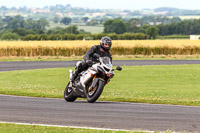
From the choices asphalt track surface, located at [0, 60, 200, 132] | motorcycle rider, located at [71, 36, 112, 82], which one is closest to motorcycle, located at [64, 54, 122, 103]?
motorcycle rider, located at [71, 36, 112, 82]

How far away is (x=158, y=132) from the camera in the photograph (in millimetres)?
10328

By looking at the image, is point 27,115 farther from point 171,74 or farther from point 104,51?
point 171,74

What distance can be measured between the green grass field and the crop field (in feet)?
77.4

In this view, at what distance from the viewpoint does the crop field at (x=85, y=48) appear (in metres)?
54.5

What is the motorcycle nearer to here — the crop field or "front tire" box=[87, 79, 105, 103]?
"front tire" box=[87, 79, 105, 103]

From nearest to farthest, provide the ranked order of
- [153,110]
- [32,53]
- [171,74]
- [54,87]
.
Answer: [153,110], [54,87], [171,74], [32,53]

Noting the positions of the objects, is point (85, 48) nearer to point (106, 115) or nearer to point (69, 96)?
point (69, 96)

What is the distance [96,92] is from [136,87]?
27.6 ft

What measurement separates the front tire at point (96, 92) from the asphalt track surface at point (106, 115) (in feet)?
0.82

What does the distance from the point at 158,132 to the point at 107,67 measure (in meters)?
4.88

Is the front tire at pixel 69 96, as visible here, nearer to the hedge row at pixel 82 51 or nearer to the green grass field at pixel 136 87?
the green grass field at pixel 136 87

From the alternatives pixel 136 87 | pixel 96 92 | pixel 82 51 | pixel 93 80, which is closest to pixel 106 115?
pixel 96 92

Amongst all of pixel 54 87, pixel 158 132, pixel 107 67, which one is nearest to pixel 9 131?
pixel 158 132

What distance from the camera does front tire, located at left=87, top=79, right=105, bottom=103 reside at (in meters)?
14.9
